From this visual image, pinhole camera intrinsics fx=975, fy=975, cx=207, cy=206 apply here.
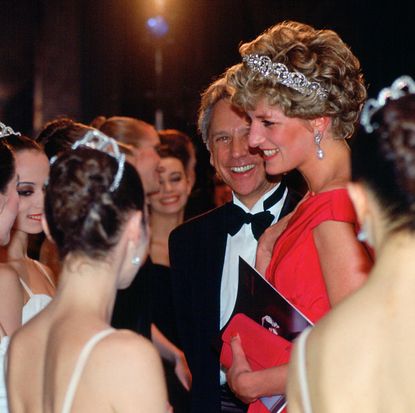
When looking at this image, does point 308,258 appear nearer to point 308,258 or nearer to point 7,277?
point 308,258

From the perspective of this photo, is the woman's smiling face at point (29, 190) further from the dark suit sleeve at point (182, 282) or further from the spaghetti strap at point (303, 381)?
the spaghetti strap at point (303, 381)

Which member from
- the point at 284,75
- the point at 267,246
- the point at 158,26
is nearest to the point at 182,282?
the point at 267,246

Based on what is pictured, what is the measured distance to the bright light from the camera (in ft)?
30.5

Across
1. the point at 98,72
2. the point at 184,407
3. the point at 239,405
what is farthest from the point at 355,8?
the point at 239,405

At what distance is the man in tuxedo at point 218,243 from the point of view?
4242 mm

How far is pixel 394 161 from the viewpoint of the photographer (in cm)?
206

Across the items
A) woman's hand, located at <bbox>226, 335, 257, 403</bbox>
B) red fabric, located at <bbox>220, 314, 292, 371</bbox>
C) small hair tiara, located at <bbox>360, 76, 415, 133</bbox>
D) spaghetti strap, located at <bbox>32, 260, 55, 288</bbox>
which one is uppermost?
small hair tiara, located at <bbox>360, 76, 415, 133</bbox>

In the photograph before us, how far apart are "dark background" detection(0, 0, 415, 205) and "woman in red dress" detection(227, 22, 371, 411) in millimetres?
3974

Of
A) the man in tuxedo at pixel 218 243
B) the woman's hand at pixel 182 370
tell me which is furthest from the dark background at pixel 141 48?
the man in tuxedo at pixel 218 243

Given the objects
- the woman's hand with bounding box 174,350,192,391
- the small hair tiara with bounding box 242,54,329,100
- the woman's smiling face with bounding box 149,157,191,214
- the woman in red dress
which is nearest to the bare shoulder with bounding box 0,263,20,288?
the woman in red dress

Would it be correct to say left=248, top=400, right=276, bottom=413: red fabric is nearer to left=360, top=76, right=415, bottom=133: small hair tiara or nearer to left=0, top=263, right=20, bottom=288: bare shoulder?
left=0, top=263, right=20, bottom=288: bare shoulder

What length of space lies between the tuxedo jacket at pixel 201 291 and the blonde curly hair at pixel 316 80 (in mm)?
979

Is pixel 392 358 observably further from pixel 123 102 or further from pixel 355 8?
pixel 123 102

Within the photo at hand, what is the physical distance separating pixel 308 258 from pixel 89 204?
1123 mm
